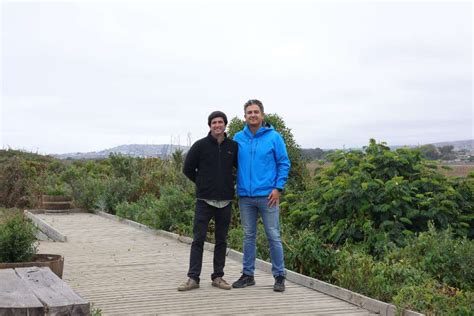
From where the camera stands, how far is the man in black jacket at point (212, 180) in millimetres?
7000

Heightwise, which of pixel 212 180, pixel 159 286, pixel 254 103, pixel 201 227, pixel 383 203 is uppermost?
pixel 254 103

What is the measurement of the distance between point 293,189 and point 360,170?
114 inches

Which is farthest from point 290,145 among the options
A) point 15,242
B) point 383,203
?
point 15,242

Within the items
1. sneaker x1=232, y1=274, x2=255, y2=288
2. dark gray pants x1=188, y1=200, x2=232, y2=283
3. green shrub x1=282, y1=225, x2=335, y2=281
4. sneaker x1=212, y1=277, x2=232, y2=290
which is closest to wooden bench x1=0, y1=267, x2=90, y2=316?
dark gray pants x1=188, y1=200, x2=232, y2=283

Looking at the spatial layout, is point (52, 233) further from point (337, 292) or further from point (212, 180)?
point (337, 292)

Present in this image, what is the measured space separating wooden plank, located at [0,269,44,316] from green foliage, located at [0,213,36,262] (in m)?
2.29

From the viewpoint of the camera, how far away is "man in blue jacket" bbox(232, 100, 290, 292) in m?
6.91

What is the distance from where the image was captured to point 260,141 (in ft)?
23.0

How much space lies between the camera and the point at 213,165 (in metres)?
7.00

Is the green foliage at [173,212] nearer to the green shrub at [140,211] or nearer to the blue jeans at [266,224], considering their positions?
the green shrub at [140,211]

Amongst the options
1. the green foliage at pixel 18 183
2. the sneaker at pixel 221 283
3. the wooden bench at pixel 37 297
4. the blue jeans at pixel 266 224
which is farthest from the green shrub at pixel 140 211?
the wooden bench at pixel 37 297

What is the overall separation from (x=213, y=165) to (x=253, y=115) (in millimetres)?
714

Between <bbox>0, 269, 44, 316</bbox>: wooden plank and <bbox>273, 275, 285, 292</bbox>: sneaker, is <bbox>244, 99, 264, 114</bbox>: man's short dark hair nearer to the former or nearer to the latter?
<bbox>273, 275, 285, 292</bbox>: sneaker

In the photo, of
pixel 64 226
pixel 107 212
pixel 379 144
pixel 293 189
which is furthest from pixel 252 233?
pixel 107 212
